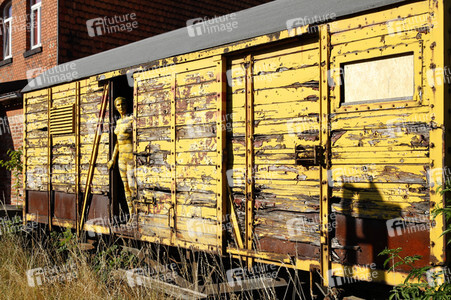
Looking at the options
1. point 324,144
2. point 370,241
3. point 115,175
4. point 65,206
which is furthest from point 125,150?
point 370,241

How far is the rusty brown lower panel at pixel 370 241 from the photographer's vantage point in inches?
138

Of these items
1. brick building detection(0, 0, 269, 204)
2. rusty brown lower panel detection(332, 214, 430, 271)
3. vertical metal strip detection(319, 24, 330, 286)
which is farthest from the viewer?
brick building detection(0, 0, 269, 204)

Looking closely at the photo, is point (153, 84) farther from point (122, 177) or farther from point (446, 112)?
point (446, 112)

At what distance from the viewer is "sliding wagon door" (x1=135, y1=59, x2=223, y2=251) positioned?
5.04m

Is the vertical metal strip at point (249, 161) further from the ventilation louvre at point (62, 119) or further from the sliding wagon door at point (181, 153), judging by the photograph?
the ventilation louvre at point (62, 119)

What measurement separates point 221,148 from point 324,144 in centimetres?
124

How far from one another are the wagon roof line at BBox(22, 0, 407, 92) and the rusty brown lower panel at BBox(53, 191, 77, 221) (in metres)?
2.05

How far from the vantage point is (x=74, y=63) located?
7.79 m

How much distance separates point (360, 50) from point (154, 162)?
3.07 metres

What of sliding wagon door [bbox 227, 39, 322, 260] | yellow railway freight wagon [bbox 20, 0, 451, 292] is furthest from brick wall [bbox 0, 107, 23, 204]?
sliding wagon door [bbox 227, 39, 322, 260]

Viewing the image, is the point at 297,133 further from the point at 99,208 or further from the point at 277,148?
the point at 99,208

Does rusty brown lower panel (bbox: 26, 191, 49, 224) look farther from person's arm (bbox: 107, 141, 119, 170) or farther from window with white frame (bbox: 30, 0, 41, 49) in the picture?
window with white frame (bbox: 30, 0, 41, 49)

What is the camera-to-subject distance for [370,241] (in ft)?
12.4

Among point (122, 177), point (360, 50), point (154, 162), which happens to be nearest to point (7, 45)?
point (122, 177)
